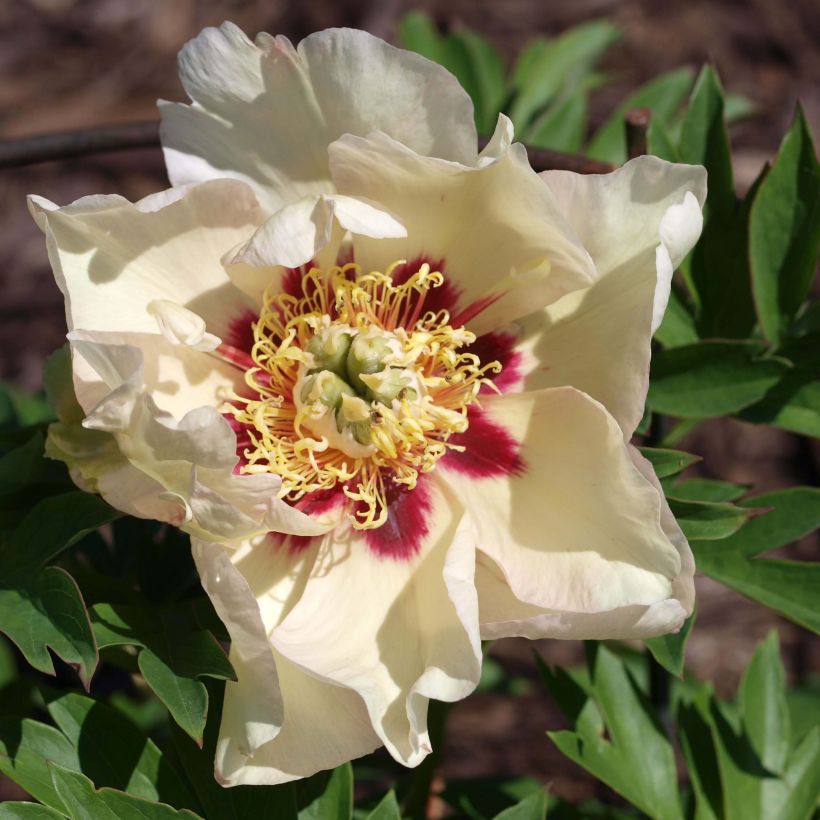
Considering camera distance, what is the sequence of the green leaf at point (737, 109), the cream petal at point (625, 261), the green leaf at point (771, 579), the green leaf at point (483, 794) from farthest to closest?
1. the green leaf at point (737, 109)
2. the green leaf at point (483, 794)
3. the green leaf at point (771, 579)
4. the cream petal at point (625, 261)

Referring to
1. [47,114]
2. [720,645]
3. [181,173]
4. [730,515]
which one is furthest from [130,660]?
[47,114]

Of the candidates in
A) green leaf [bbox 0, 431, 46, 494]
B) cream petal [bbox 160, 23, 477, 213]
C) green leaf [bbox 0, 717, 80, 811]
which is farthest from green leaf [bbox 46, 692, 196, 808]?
cream petal [bbox 160, 23, 477, 213]

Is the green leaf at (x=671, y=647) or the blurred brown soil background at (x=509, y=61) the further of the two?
the blurred brown soil background at (x=509, y=61)

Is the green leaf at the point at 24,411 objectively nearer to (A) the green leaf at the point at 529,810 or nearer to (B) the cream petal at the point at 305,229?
(B) the cream petal at the point at 305,229

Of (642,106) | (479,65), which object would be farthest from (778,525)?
(479,65)

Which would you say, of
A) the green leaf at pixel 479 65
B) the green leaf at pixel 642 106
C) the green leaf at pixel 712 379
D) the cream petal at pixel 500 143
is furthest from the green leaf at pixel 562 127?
the cream petal at pixel 500 143
